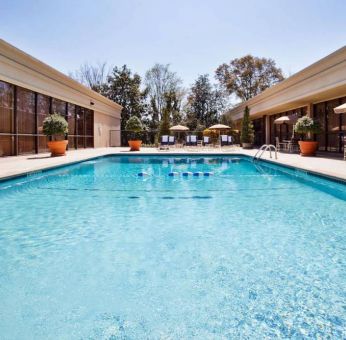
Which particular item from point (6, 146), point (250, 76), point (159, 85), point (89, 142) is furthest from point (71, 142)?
point (250, 76)

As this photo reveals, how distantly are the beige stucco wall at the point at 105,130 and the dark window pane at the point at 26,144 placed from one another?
8.31 metres

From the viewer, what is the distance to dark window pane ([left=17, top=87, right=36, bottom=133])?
12.0 m

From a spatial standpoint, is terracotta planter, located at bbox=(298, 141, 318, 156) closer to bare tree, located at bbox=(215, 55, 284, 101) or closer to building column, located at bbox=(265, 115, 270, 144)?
building column, located at bbox=(265, 115, 270, 144)

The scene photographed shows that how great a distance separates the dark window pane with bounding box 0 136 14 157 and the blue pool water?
5.93m

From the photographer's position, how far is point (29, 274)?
265cm

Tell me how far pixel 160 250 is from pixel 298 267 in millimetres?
1231

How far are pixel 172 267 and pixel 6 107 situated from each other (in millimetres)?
10414

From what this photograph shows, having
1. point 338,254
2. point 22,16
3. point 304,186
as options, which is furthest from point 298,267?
point 22,16

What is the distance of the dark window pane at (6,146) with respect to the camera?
10.9m

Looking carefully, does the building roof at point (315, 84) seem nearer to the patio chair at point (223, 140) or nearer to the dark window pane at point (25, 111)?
the patio chair at point (223, 140)

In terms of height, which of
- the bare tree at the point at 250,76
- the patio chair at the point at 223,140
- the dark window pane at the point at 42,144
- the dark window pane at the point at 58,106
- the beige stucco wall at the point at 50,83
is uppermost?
the bare tree at the point at 250,76

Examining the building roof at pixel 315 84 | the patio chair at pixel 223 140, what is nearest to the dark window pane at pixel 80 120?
the patio chair at pixel 223 140

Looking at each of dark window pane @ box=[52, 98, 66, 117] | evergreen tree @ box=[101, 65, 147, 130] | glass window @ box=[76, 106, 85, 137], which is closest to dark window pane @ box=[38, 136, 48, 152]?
dark window pane @ box=[52, 98, 66, 117]

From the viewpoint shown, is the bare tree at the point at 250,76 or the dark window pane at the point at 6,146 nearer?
the dark window pane at the point at 6,146
